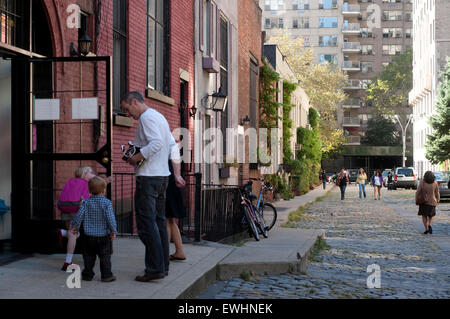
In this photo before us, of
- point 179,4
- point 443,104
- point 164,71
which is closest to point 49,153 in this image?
point 164,71

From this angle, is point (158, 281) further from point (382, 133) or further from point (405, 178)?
point (382, 133)

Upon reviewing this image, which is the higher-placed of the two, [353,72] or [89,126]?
[353,72]

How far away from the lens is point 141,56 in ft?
40.4

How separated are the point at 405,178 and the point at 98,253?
48139 mm

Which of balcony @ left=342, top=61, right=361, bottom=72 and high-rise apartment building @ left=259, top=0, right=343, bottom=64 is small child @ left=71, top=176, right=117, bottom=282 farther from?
balcony @ left=342, top=61, right=361, bottom=72

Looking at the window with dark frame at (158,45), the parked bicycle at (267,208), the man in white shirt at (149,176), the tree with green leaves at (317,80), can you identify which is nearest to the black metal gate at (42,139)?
the man in white shirt at (149,176)

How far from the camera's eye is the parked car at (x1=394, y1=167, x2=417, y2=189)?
171 ft

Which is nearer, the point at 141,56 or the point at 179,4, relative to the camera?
the point at 141,56

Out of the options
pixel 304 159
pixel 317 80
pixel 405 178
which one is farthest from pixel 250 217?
pixel 317 80

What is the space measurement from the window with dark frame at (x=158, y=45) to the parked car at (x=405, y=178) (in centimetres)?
4120

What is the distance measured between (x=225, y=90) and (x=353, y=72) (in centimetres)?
8232

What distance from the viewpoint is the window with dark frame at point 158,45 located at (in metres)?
Result: 13.2

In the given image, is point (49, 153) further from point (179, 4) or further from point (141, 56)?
point (179, 4)

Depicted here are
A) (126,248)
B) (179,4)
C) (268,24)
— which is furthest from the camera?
(268,24)
